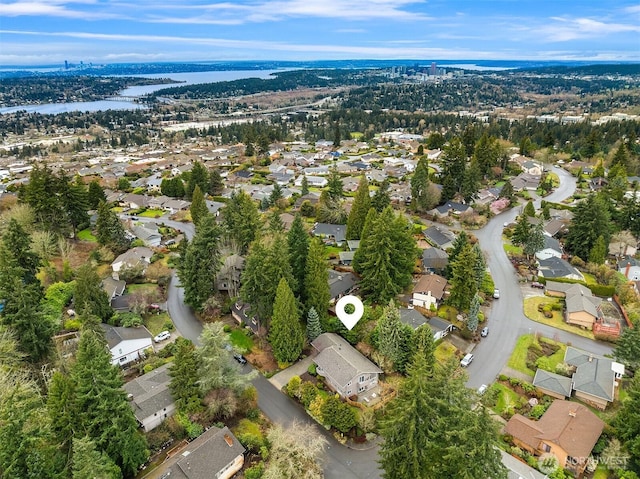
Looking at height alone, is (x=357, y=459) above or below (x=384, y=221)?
below

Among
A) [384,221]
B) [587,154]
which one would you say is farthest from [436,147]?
[384,221]

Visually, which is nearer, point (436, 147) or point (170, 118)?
point (436, 147)

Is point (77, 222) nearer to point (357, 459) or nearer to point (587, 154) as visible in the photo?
point (357, 459)

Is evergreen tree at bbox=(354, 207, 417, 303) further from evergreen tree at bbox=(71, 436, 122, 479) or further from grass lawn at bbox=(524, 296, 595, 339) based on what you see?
evergreen tree at bbox=(71, 436, 122, 479)

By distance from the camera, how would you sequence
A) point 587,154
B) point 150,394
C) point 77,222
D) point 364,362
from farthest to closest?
1. point 587,154
2. point 77,222
3. point 364,362
4. point 150,394

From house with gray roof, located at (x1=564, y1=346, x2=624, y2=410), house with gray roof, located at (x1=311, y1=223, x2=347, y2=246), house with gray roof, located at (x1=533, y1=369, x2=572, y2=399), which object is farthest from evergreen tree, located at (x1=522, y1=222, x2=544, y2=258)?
house with gray roof, located at (x1=311, y1=223, x2=347, y2=246)

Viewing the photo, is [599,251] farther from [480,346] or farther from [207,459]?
[207,459]

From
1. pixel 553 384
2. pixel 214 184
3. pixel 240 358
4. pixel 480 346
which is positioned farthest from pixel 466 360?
pixel 214 184

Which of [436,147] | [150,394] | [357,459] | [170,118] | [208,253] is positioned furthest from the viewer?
[170,118]
